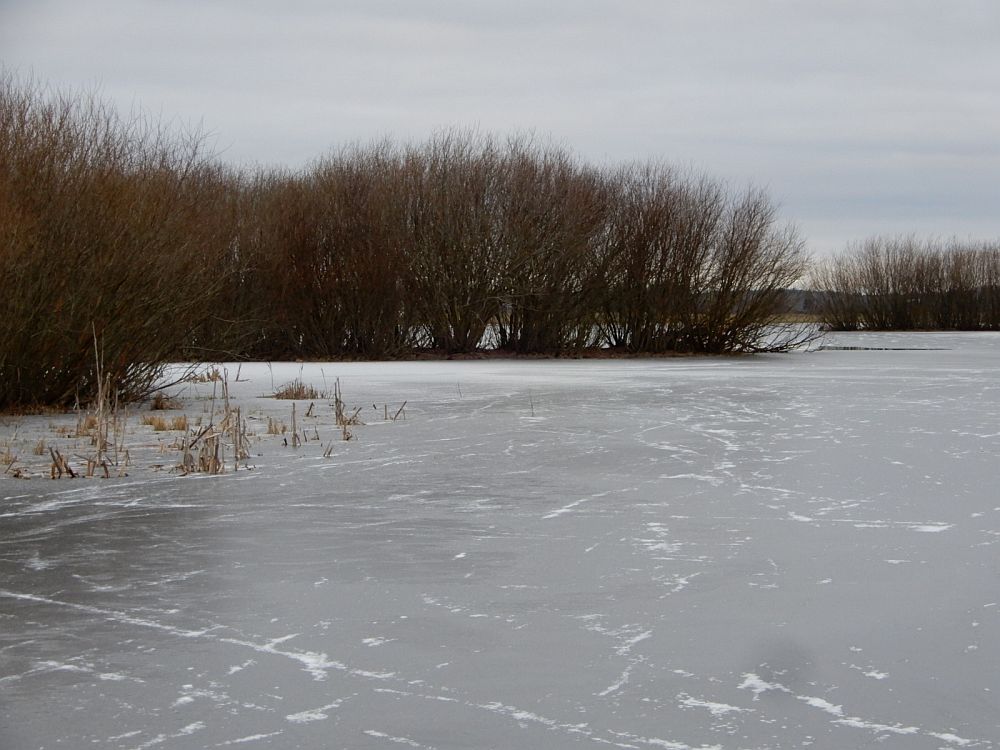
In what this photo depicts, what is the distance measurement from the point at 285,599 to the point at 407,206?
72.3ft

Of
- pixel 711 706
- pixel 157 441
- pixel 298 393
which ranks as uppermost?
pixel 298 393

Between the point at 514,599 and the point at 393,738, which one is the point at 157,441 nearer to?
the point at 514,599

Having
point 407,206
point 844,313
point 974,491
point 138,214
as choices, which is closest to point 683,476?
point 974,491

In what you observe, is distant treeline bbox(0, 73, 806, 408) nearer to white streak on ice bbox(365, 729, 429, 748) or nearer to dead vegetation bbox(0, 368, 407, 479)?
dead vegetation bbox(0, 368, 407, 479)

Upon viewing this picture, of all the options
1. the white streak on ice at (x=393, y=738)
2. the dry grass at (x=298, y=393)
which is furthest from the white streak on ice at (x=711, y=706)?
the dry grass at (x=298, y=393)

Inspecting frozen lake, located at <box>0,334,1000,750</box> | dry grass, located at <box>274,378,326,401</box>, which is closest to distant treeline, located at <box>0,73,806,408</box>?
dry grass, located at <box>274,378,326,401</box>

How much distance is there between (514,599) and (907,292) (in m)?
52.2

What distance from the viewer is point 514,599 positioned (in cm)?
465

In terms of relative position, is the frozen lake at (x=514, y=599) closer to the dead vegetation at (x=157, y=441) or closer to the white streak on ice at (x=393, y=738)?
the white streak on ice at (x=393, y=738)

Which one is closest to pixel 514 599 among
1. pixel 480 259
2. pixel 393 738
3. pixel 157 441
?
pixel 393 738

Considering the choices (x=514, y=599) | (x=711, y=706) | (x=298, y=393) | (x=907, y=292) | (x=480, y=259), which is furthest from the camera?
(x=907, y=292)

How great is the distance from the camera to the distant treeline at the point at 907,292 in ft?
175

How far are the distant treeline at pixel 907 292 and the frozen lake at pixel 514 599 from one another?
4518 cm

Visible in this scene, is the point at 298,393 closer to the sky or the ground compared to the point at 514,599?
closer to the sky
